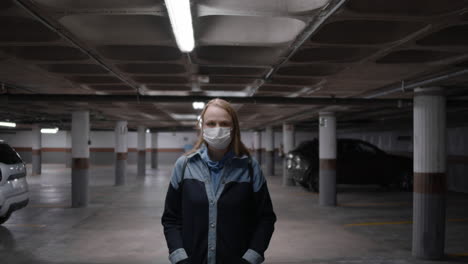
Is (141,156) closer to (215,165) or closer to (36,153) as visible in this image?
(36,153)

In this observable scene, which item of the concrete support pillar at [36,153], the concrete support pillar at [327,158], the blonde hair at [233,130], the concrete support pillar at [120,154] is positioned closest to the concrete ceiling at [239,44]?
the blonde hair at [233,130]

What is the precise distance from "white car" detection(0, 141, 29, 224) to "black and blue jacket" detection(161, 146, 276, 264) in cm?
616

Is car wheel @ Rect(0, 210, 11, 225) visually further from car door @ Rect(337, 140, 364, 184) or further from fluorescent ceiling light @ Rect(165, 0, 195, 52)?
car door @ Rect(337, 140, 364, 184)

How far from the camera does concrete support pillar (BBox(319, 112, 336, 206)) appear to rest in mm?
11500

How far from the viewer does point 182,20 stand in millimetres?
3326

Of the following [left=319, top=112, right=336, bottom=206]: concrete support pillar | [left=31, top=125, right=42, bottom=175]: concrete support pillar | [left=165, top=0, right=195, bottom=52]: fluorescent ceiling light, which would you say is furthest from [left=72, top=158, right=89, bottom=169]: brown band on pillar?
[left=31, top=125, right=42, bottom=175]: concrete support pillar

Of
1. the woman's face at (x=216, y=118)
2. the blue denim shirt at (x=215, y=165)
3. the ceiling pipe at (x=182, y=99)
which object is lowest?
the blue denim shirt at (x=215, y=165)

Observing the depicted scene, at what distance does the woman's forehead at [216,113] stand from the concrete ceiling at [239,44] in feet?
3.91

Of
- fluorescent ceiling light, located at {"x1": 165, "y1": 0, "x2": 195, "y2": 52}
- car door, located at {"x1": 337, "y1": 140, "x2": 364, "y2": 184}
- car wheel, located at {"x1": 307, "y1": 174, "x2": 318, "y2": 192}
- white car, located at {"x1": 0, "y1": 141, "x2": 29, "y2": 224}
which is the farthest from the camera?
car door, located at {"x1": 337, "y1": 140, "x2": 364, "y2": 184}

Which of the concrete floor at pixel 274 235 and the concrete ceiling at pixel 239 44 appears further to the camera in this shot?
the concrete floor at pixel 274 235

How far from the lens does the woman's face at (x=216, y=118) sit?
2.36 meters

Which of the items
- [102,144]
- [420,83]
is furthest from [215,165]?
[102,144]

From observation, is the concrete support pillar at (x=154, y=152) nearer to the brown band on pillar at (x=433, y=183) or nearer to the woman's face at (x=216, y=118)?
the brown band on pillar at (x=433, y=183)

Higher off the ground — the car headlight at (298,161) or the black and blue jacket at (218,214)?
the black and blue jacket at (218,214)
